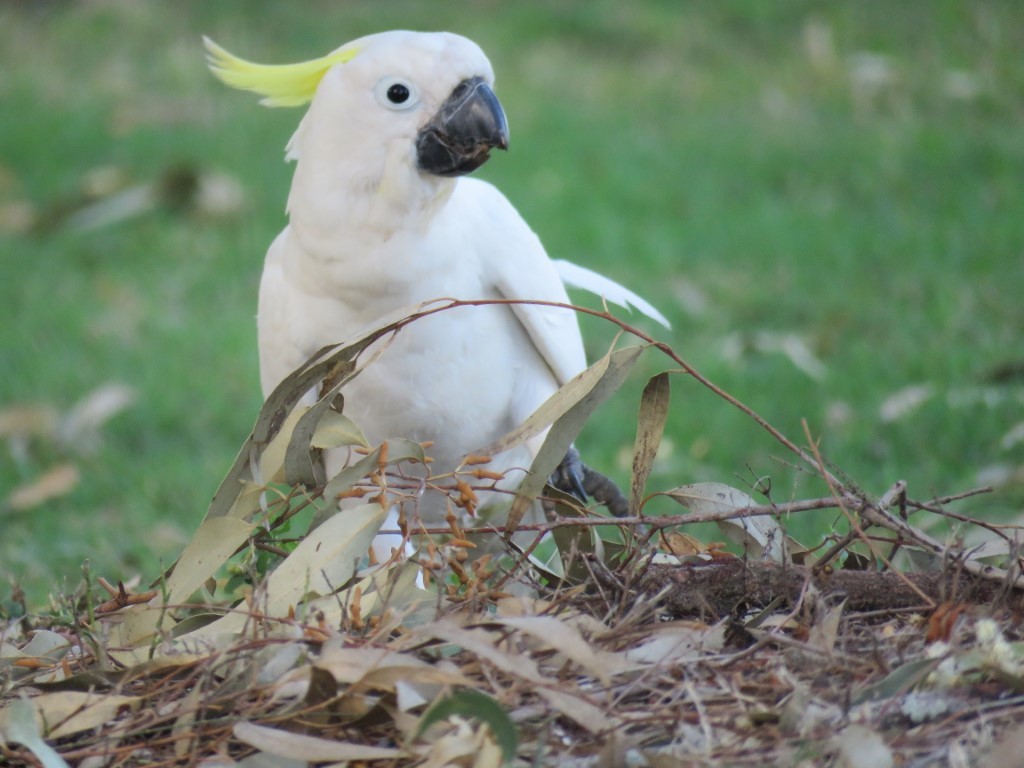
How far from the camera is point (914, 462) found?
135 inches

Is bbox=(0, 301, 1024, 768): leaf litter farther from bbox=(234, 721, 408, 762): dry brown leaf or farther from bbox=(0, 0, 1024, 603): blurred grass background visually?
bbox=(0, 0, 1024, 603): blurred grass background


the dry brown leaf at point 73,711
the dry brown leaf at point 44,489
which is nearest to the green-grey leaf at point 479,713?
the dry brown leaf at point 73,711

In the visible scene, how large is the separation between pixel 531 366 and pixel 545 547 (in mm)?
594

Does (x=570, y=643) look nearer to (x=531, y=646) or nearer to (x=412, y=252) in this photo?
(x=531, y=646)

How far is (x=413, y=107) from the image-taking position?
7.26ft

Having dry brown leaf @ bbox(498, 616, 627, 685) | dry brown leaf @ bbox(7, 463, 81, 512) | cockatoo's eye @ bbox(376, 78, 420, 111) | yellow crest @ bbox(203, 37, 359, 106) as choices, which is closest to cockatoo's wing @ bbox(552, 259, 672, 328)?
cockatoo's eye @ bbox(376, 78, 420, 111)

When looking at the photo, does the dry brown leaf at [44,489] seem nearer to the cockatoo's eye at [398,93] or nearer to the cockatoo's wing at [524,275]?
the cockatoo's wing at [524,275]

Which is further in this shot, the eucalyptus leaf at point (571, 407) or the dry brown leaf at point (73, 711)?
the eucalyptus leaf at point (571, 407)

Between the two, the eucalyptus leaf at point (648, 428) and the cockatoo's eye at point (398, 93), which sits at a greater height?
the cockatoo's eye at point (398, 93)

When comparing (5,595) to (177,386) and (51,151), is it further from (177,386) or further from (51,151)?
(51,151)

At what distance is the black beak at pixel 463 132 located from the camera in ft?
7.10

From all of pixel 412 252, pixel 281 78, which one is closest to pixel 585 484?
pixel 412 252

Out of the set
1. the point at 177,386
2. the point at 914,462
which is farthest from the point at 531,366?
the point at 177,386

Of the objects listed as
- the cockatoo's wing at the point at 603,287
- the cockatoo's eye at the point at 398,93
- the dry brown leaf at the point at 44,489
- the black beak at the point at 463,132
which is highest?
the cockatoo's eye at the point at 398,93
